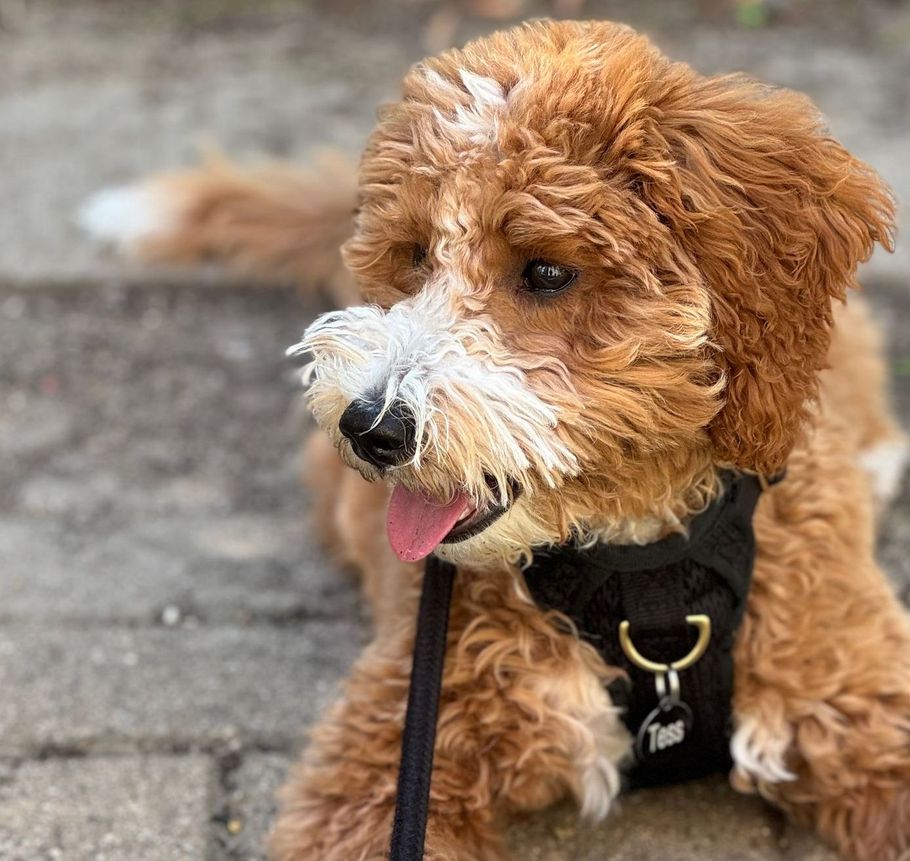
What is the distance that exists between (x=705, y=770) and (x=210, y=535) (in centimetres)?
168

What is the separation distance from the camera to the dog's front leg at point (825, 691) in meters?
2.46

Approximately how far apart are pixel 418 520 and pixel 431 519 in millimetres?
27

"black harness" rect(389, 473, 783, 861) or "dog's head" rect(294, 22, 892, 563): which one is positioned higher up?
"dog's head" rect(294, 22, 892, 563)

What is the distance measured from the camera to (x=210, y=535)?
3678 millimetres

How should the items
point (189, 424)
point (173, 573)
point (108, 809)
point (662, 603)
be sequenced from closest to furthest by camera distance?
point (662, 603), point (108, 809), point (173, 573), point (189, 424)

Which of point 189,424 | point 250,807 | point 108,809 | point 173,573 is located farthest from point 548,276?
point 189,424

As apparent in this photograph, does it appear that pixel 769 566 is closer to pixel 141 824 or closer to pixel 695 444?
pixel 695 444

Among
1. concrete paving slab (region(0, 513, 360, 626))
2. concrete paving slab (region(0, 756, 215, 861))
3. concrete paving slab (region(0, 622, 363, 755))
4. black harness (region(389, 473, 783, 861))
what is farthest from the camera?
concrete paving slab (region(0, 513, 360, 626))

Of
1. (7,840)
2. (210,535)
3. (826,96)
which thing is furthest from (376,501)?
(826,96)

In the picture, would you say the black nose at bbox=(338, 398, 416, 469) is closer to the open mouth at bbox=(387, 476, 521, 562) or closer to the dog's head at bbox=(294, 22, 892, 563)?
the dog's head at bbox=(294, 22, 892, 563)

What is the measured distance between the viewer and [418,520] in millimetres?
2236

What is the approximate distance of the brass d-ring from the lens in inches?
94.3

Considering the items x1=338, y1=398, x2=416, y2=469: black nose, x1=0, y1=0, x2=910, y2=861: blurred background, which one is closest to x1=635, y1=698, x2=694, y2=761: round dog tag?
x1=0, y1=0, x2=910, y2=861: blurred background

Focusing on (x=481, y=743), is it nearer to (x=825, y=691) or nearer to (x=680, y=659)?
(x=680, y=659)
